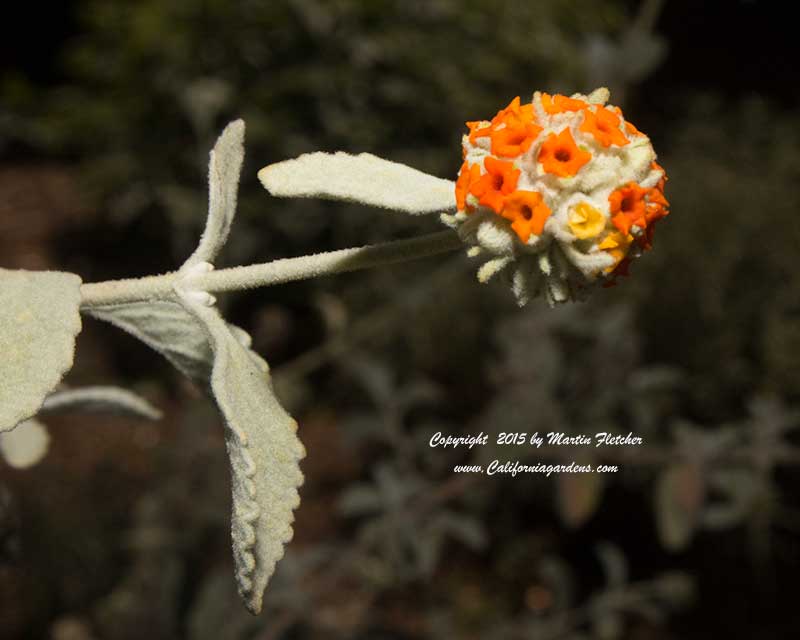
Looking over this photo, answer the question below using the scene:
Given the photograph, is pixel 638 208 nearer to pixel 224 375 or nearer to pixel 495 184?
pixel 495 184

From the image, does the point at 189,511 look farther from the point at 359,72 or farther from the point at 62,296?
the point at 359,72

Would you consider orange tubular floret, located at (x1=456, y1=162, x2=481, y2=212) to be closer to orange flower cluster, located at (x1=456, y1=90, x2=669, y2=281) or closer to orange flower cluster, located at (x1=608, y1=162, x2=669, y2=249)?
orange flower cluster, located at (x1=456, y1=90, x2=669, y2=281)

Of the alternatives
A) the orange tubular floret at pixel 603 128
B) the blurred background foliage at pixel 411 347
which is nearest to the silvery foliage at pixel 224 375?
the orange tubular floret at pixel 603 128

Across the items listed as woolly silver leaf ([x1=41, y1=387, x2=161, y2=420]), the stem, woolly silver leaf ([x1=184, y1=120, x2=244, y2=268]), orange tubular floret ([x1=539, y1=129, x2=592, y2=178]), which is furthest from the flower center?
woolly silver leaf ([x1=41, y1=387, x2=161, y2=420])

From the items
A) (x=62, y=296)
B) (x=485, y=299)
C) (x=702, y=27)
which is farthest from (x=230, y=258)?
(x=702, y=27)

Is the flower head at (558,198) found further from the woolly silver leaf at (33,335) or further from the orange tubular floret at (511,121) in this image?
the woolly silver leaf at (33,335)
